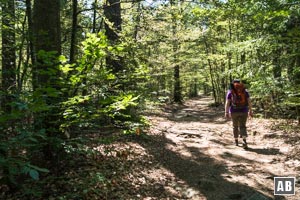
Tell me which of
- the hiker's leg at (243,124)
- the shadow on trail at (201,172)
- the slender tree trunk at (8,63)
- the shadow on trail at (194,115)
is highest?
the slender tree trunk at (8,63)

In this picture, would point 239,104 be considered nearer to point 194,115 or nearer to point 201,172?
point 201,172

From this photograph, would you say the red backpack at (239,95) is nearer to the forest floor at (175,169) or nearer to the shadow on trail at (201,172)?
the forest floor at (175,169)

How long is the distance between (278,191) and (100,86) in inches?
153

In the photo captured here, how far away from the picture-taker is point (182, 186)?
19.1 ft

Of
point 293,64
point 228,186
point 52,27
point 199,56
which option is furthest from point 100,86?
point 199,56

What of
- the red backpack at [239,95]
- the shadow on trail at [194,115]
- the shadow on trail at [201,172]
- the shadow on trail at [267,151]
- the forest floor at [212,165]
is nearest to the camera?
the shadow on trail at [201,172]

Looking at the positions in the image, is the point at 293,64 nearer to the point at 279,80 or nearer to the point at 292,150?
the point at 279,80

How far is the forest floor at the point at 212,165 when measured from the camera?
18.0 feet

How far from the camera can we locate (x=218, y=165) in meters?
6.96

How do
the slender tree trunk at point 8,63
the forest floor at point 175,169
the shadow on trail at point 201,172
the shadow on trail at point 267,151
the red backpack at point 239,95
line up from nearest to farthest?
the slender tree trunk at point 8,63 → the forest floor at point 175,169 → the shadow on trail at point 201,172 → the shadow on trail at point 267,151 → the red backpack at point 239,95

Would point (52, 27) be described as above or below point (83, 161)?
above

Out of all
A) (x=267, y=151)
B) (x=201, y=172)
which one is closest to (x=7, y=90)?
(x=201, y=172)

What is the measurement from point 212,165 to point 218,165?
0.14m

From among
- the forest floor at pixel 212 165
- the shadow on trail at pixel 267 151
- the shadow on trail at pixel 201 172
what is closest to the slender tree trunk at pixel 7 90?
the forest floor at pixel 212 165
